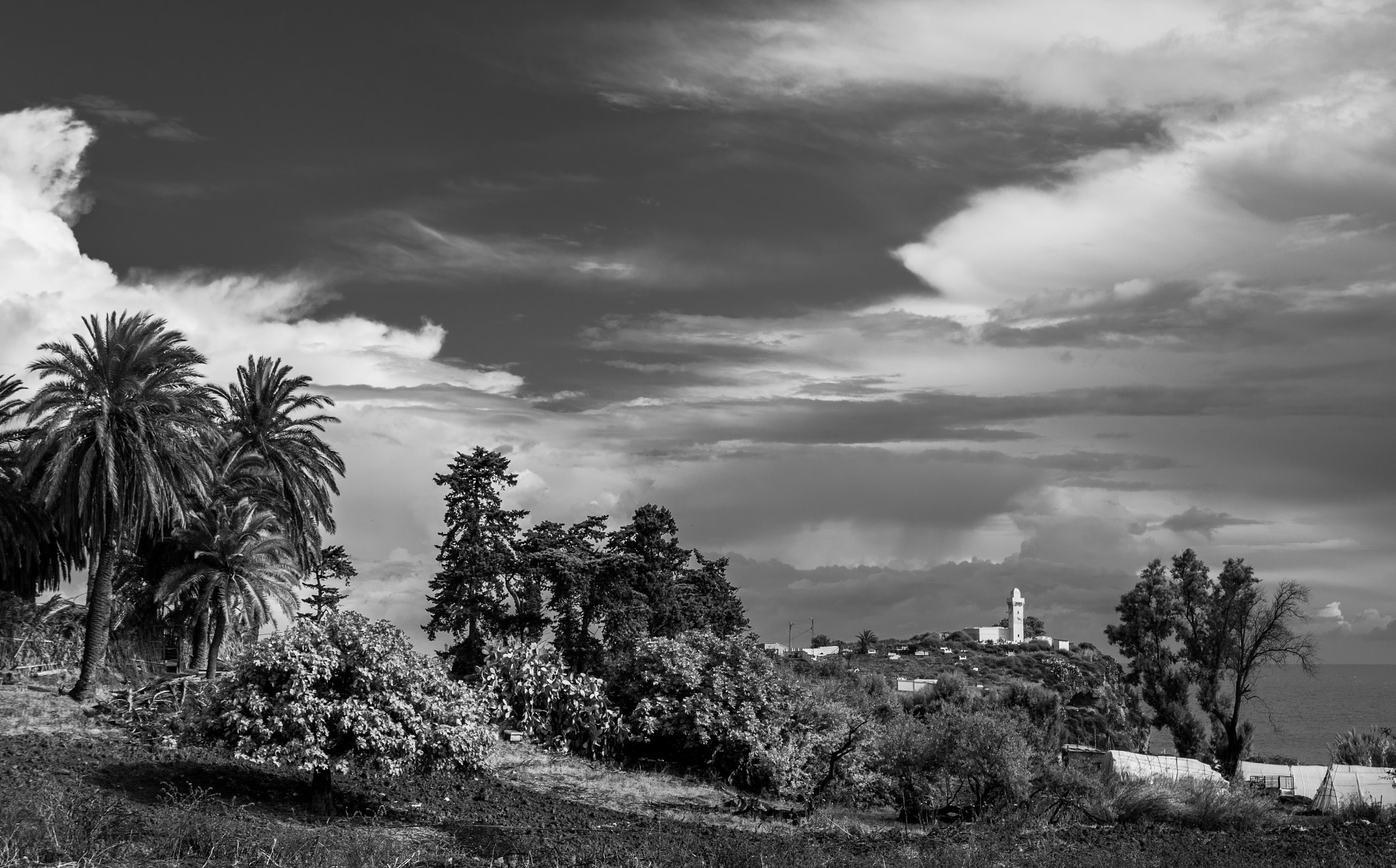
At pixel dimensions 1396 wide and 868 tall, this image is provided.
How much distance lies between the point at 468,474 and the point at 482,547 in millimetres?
2858

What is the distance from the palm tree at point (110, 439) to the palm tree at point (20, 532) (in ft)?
9.28

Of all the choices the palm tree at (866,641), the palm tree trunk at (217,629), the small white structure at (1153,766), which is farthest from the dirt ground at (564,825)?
the palm tree at (866,641)

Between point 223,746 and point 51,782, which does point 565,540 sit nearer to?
point 223,746

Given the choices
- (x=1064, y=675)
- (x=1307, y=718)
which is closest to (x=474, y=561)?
(x=1064, y=675)

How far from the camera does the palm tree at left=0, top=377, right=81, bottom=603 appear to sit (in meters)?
35.2

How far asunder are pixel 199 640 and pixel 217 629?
26.4 inches

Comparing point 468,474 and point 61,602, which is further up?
point 468,474

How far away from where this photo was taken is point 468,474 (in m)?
42.2

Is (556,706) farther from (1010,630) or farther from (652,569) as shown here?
(1010,630)

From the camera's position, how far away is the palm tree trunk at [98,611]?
1215 inches

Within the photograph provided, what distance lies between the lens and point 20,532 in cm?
3556

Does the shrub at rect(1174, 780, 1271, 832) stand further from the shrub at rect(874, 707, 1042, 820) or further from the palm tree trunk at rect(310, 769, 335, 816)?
the palm tree trunk at rect(310, 769, 335, 816)

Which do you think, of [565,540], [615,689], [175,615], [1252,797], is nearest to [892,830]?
[1252,797]

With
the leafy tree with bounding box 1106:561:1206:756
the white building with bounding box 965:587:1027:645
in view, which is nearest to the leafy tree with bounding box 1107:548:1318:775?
the leafy tree with bounding box 1106:561:1206:756
